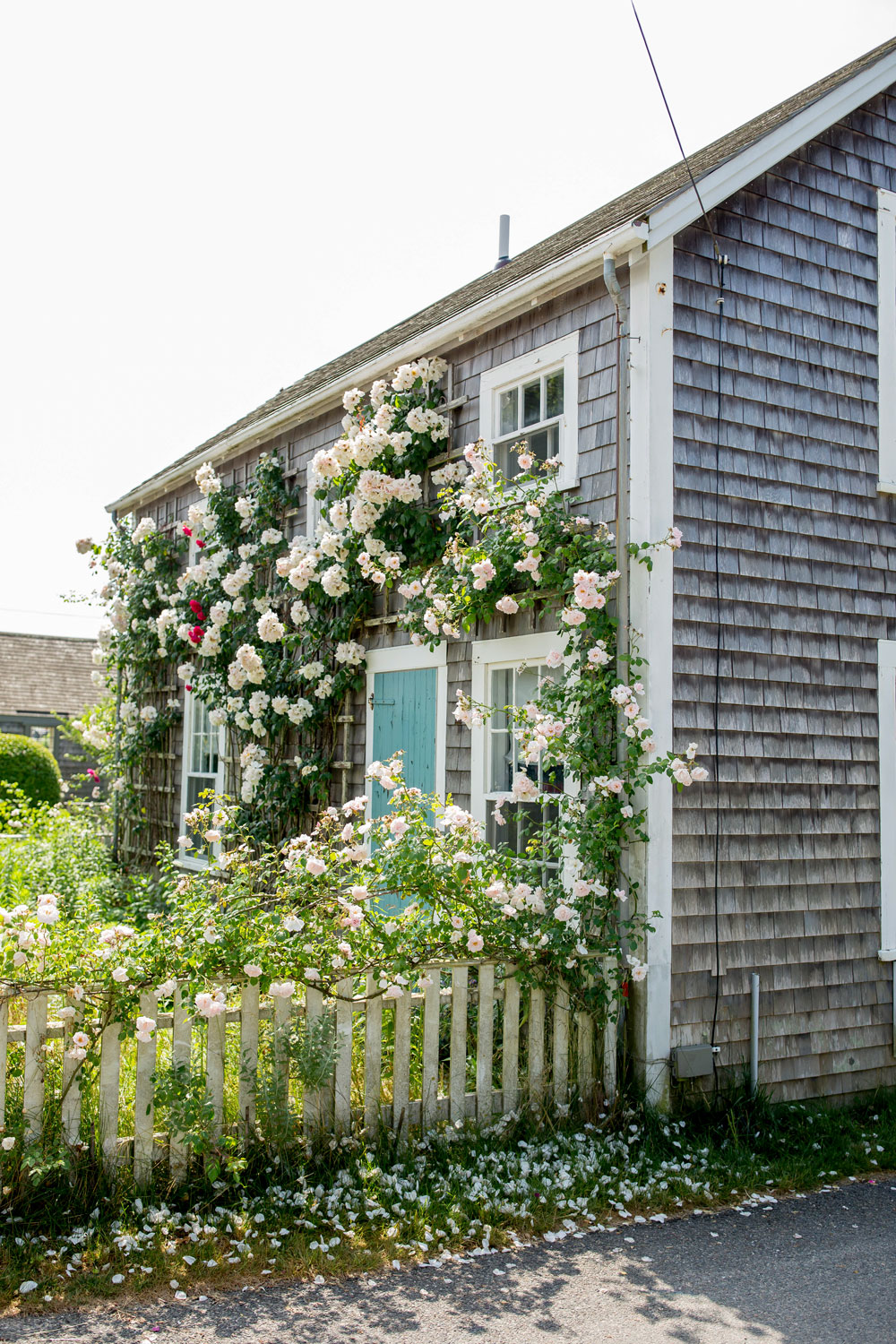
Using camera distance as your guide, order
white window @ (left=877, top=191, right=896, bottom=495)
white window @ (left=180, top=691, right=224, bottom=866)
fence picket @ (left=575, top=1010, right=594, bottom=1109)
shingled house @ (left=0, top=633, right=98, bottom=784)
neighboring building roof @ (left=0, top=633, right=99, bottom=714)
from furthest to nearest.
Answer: neighboring building roof @ (left=0, top=633, right=99, bottom=714) → shingled house @ (left=0, top=633, right=98, bottom=784) → white window @ (left=180, top=691, right=224, bottom=866) → white window @ (left=877, top=191, right=896, bottom=495) → fence picket @ (left=575, top=1010, right=594, bottom=1109)

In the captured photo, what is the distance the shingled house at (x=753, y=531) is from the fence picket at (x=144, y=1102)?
8.59 ft

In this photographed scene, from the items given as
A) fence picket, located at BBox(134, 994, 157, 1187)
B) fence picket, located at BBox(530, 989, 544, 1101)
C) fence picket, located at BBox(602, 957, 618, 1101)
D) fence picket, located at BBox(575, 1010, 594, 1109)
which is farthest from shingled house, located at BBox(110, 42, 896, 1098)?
fence picket, located at BBox(134, 994, 157, 1187)

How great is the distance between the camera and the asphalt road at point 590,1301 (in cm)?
356

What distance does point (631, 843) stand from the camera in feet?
19.0

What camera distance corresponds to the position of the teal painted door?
774cm

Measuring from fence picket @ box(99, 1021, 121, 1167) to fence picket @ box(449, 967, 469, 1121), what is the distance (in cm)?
156

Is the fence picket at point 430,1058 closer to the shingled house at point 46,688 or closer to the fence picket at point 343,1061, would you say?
the fence picket at point 343,1061

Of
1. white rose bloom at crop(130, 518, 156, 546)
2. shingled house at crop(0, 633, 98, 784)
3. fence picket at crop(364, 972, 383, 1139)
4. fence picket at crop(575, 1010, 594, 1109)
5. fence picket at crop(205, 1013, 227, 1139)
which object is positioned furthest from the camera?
shingled house at crop(0, 633, 98, 784)

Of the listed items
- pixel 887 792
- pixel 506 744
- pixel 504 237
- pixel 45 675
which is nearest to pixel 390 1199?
pixel 506 744

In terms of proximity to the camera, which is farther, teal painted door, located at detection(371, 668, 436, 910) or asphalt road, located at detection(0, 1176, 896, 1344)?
teal painted door, located at detection(371, 668, 436, 910)

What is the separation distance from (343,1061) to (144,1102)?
90cm

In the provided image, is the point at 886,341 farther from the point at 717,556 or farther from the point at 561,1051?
the point at 561,1051

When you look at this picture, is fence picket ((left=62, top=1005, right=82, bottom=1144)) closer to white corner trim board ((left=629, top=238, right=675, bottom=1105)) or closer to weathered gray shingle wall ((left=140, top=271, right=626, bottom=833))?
white corner trim board ((left=629, top=238, right=675, bottom=1105))

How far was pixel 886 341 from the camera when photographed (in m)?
7.32
